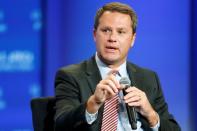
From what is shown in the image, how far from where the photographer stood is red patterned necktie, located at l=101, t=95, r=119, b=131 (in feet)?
5.60

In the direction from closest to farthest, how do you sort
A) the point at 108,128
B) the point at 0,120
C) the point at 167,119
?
the point at 108,128, the point at 167,119, the point at 0,120

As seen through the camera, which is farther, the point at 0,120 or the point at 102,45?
the point at 0,120

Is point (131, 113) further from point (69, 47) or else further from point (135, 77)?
point (69, 47)

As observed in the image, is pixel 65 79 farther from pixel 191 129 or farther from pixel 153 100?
pixel 191 129

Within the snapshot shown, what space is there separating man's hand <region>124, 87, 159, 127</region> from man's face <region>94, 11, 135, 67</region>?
0.26 m

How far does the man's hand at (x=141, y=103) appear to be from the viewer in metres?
1.54

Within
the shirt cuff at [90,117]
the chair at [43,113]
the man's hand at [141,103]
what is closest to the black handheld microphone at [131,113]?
the man's hand at [141,103]

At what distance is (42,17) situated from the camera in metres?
2.93

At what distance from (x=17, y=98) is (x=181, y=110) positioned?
1.11 m

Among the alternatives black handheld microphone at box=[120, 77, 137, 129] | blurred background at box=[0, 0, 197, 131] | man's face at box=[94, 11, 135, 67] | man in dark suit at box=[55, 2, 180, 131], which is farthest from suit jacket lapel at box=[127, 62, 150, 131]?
blurred background at box=[0, 0, 197, 131]

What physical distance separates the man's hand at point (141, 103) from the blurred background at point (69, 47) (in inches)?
51.1

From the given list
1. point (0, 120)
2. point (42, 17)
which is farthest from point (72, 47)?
point (0, 120)

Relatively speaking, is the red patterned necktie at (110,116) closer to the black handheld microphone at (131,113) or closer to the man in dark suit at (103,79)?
the man in dark suit at (103,79)

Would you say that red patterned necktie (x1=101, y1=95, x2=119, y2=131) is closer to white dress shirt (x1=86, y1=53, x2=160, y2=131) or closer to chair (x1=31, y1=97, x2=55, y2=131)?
white dress shirt (x1=86, y1=53, x2=160, y2=131)
